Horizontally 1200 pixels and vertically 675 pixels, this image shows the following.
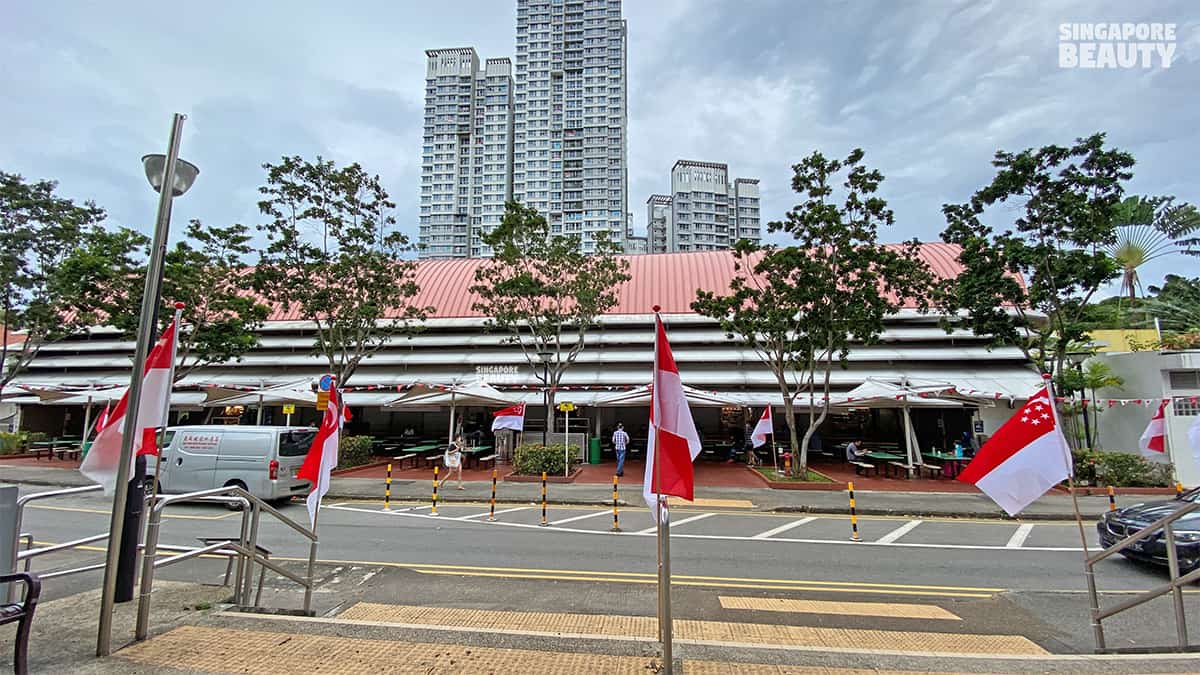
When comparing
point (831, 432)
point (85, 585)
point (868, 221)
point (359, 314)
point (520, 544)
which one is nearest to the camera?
point (85, 585)

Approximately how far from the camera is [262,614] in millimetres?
5523

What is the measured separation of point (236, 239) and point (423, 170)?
334 ft

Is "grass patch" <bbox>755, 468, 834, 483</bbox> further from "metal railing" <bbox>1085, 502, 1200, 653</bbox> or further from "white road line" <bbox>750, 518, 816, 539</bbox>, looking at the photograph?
"metal railing" <bbox>1085, 502, 1200, 653</bbox>

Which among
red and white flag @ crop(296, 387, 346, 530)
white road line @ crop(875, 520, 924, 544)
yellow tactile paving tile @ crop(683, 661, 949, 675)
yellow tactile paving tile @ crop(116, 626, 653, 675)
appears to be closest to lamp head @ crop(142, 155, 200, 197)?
red and white flag @ crop(296, 387, 346, 530)

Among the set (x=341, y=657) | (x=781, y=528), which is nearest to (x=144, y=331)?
(x=341, y=657)

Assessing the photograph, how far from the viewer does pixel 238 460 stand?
13609 mm

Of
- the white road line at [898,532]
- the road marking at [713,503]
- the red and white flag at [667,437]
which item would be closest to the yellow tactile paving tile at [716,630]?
the red and white flag at [667,437]

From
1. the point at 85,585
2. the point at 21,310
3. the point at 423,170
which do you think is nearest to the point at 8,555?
the point at 85,585

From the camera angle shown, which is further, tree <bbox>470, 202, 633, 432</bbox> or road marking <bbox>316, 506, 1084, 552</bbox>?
tree <bbox>470, 202, 633, 432</bbox>

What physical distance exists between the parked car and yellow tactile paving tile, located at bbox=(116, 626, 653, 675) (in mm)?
8439

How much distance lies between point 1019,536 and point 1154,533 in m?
3.50

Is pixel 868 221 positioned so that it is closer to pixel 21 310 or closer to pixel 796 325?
pixel 796 325

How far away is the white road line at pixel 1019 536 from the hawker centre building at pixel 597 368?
429 inches

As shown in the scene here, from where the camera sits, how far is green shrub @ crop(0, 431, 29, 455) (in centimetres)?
2645
